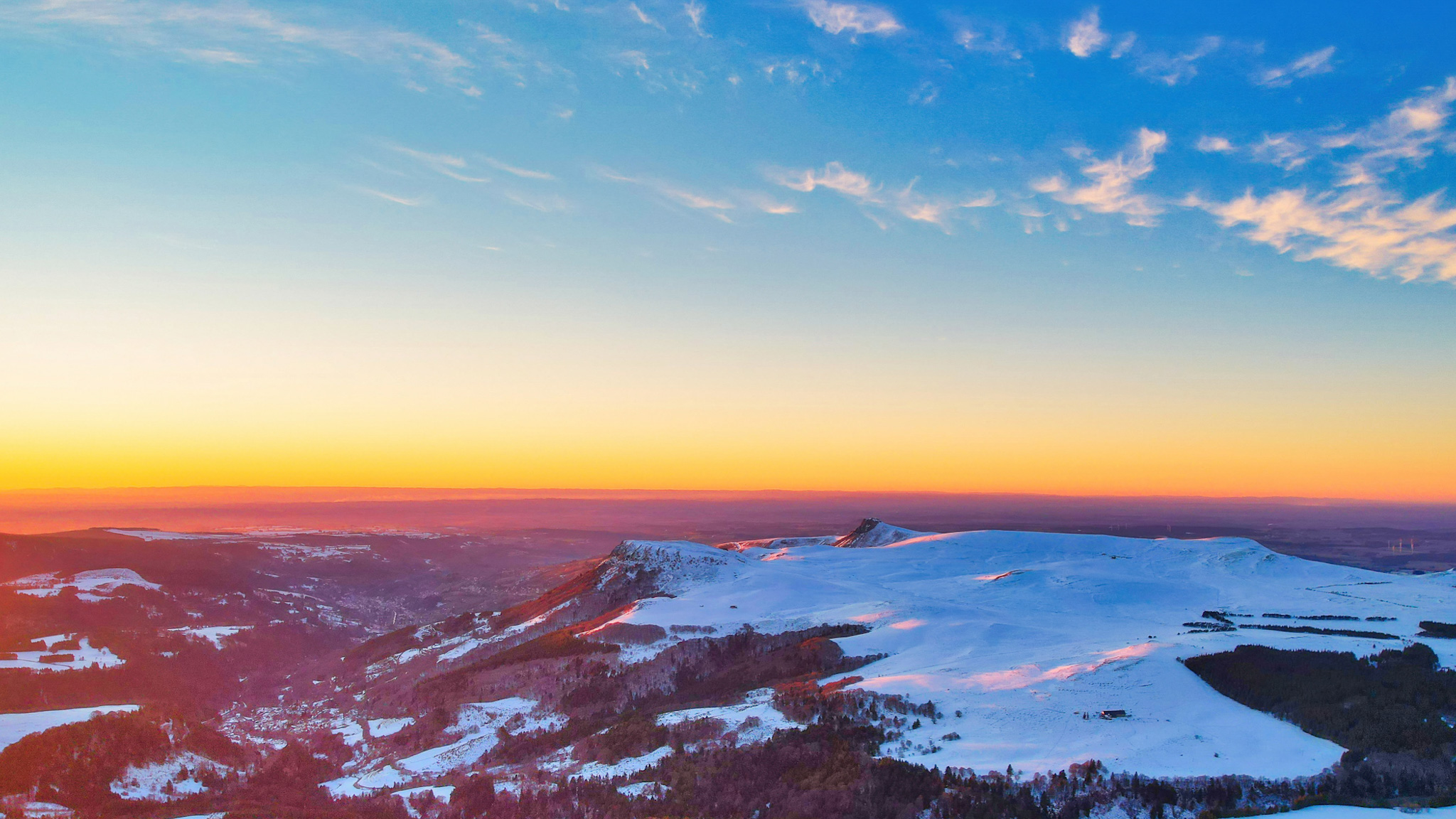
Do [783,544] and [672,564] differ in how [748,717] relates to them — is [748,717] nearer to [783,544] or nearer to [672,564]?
[672,564]

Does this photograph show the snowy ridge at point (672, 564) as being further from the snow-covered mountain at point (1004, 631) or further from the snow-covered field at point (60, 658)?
the snow-covered field at point (60, 658)

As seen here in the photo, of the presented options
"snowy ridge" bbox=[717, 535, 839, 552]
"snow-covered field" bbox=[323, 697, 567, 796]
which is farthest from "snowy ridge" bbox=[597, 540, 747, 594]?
"snow-covered field" bbox=[323, 697, 567, 796]

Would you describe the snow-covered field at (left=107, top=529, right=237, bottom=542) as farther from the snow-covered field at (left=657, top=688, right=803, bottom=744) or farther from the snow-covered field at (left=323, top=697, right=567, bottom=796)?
the snow-covered field at (left=657, top=688, right=803, bottom=744)

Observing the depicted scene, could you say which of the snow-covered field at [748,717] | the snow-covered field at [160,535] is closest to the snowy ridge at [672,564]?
the snow-covered field at [748,717]

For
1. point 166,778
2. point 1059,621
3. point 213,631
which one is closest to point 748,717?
point 166,778

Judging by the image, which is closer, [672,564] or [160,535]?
[672,564]

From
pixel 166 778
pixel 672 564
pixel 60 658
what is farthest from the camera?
pixel 672 564

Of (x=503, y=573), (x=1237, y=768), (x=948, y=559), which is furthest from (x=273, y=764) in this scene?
(x=503, y=573)
